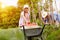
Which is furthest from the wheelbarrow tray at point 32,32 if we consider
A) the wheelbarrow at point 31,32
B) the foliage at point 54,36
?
the foliage at point 54,36

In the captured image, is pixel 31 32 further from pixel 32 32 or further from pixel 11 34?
pixel 11 34

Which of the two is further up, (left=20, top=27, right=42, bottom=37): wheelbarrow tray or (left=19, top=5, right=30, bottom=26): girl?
(left=19, top=5, right=30, bottom=26): girl

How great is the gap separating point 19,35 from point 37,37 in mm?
228

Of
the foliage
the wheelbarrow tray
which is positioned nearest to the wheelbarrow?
the wheelbarrow tray

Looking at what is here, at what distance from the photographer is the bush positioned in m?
2.11

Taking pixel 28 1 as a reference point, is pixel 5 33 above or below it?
below

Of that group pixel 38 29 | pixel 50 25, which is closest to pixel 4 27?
pixel 38 29

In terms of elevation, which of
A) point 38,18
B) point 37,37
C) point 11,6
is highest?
point 11,6

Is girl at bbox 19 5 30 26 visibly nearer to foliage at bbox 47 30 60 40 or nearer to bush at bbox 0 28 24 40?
bush at bbox 0 28 24 40

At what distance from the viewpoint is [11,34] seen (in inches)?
84.4

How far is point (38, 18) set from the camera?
2.30 m

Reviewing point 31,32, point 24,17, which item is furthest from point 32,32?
point 24,17

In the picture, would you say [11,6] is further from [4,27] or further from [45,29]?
[45,29]

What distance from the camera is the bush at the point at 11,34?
82.9 inches
